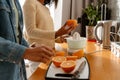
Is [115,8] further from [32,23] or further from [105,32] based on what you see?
[32,23]

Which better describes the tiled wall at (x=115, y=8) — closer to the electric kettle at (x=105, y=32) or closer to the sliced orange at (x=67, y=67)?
the electric kettle at (x=105, y=32)

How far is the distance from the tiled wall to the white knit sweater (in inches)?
27.6

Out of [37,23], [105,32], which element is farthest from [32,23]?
[105,32]

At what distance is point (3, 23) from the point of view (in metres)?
0.81

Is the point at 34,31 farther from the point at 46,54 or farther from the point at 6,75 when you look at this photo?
the point at 46,54

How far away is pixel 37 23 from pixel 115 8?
87 centimetres

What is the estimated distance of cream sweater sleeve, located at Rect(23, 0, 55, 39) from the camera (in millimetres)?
1489

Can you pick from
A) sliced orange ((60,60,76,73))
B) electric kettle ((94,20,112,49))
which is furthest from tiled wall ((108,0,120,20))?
sliced orange ((60,60,76,73))

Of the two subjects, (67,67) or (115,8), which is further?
(115,8)

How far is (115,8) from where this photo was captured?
6.97 ft

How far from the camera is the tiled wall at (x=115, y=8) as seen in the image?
203 cm

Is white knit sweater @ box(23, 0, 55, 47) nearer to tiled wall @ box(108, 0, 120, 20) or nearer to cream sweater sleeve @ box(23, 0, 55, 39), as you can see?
cream sweater sleeve @ box(23, 0, 55, 39)

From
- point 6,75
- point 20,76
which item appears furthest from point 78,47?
point 6,75

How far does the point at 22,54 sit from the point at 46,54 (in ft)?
0.26
